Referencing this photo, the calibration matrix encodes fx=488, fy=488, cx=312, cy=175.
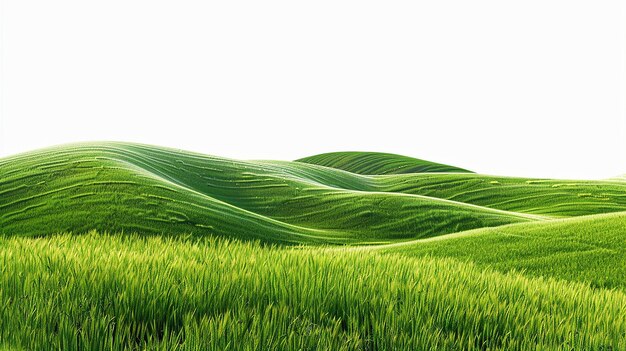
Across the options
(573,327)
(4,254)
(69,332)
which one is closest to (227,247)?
(4,254)

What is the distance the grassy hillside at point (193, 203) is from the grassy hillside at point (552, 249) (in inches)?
247

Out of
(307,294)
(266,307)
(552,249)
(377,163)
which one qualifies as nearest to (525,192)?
(552,249)

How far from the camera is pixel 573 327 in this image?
374 cm

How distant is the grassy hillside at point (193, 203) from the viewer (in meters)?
14.3

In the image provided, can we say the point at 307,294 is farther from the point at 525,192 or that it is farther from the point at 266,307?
the point at 525,192

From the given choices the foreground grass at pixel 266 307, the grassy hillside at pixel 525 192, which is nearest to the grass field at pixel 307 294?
the foreground grass at pixel 266 307

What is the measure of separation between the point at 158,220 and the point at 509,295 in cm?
1144

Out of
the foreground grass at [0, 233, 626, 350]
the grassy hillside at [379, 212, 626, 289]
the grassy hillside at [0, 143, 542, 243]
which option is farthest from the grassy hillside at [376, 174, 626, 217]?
the foreground grass at [0, 233, 626, 350]

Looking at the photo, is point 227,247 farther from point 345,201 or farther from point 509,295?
point 345,201

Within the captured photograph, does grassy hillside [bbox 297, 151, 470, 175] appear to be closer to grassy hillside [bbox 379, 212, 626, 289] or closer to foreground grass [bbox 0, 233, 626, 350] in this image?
grassy hillside [bbox 379, 212, 626, 289]

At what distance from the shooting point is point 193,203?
51.9ft

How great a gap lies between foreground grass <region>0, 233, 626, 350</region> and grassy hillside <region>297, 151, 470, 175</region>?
47106mm

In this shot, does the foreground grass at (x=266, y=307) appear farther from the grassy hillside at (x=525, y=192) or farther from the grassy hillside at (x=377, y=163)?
the grassy hillside at (x=377, y=163)

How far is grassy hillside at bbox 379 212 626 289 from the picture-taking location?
886cm
